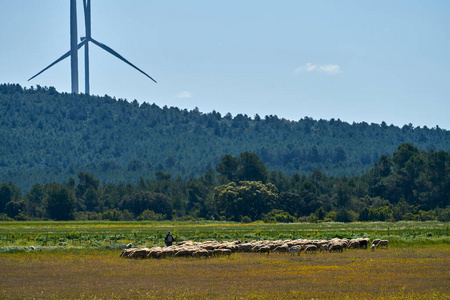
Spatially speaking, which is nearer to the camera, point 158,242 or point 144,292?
point 144,292

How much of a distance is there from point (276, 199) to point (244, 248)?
255 ft

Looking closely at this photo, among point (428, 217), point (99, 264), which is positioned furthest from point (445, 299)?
point (428, 217)

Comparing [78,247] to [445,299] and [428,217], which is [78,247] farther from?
[428,217]

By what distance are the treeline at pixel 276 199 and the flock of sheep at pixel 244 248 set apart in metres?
65.2

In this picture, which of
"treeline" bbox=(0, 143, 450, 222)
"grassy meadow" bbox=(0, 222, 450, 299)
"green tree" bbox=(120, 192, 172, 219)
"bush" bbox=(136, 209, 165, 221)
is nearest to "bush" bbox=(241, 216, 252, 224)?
"treeline" bbox=(0, 143, 450, 222)

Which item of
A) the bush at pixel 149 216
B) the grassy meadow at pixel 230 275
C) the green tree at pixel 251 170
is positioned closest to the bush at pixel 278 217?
the bush at pixel 149 216

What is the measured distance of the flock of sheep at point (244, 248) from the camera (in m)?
46.3

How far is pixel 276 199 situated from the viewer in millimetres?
128125

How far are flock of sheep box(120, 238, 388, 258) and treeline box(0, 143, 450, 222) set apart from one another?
214 feet

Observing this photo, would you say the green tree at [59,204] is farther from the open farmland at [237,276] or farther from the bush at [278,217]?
the open farmland at [237,276]

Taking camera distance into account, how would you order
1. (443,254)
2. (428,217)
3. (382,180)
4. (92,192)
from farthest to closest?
(92,192) → (382,180) → (428,217) → (443,254)

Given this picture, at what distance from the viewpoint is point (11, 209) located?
144500mm

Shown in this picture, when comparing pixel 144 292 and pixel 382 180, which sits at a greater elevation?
pixel 382 180

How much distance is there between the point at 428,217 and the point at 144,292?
93182 millimetres
